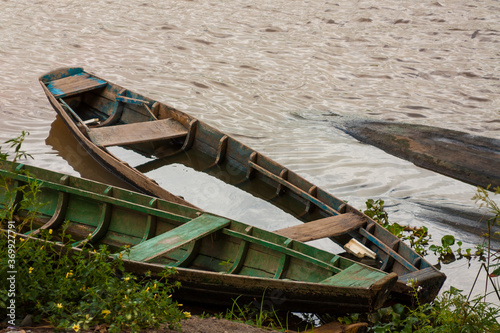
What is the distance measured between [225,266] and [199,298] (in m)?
0.60

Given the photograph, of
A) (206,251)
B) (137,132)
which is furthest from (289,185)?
(137,132)

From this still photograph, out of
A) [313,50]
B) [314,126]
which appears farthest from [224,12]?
[314,126]

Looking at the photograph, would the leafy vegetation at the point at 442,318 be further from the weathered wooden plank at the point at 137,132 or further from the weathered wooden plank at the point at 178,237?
the weathered wooden plank at the point at 137,132

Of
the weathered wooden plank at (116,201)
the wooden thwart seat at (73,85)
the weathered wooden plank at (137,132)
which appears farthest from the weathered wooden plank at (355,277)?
the wooden thwart seat at (73,85)

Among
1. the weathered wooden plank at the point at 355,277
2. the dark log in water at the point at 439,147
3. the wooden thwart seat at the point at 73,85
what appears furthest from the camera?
the wooden thwart seat at the point at 73,85

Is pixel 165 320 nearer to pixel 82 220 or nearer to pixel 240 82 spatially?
pixel 82 220

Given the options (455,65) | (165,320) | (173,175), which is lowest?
(173,175)

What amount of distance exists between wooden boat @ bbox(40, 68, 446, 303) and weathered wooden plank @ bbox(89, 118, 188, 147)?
2cm

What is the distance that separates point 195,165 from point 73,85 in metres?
3.32

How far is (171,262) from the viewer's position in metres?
6.48

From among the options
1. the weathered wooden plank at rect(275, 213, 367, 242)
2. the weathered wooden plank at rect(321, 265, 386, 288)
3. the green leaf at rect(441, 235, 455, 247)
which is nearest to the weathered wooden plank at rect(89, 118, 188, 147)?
the weathered wooden plank at rect(275, 213, 367, 242)

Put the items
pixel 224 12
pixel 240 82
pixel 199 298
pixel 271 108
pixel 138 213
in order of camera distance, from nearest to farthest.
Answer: pixel 199 298, pixel 138 213, pixel 271 108, pixel 240 82, pixel 224 12

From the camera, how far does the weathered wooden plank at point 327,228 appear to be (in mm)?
6789

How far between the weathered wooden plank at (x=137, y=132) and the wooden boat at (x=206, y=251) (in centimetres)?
225
